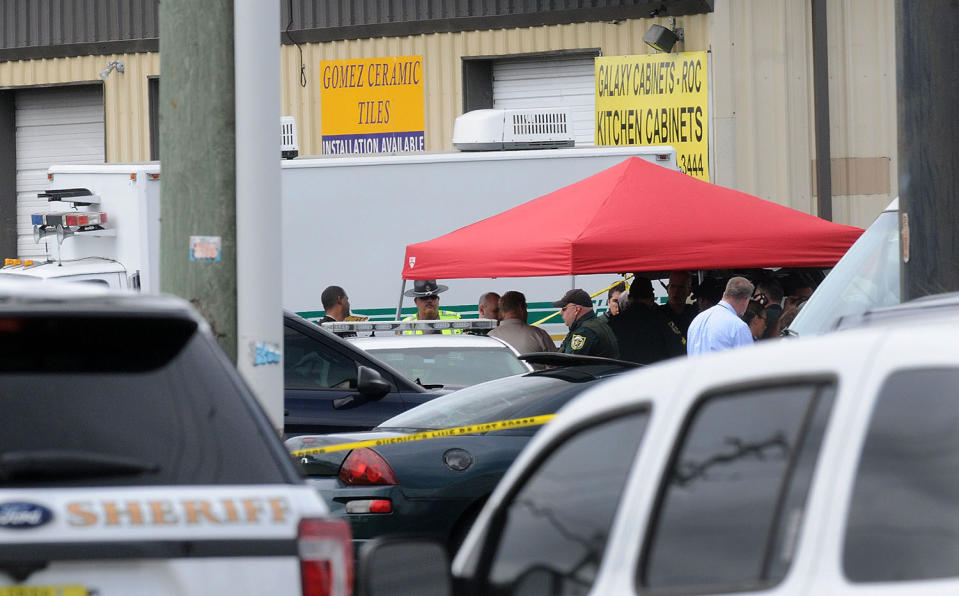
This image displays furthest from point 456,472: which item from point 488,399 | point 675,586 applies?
point 675,586

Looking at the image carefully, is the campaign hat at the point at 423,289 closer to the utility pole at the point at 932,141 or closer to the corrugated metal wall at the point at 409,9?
the corrugated metal wall at the point at 409,9

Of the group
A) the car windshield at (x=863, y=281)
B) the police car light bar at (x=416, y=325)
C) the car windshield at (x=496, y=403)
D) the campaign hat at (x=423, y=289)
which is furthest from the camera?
the campaign hat at (x=423, y=289)

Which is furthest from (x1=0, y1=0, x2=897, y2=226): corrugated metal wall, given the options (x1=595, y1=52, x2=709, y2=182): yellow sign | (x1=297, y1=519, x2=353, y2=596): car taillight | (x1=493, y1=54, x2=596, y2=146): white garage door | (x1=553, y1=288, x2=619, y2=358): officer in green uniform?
(x1=297, y1=519, x2=353, y2=596): car taillight

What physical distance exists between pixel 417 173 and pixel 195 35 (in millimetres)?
9527

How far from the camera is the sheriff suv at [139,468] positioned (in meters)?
3.12

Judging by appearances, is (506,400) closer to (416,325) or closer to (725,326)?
(725,326)

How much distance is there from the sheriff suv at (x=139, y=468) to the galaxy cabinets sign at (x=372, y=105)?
1803 cm

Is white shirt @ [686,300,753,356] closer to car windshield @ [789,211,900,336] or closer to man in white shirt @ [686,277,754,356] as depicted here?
man in white shirt @ [686,277,754,356]

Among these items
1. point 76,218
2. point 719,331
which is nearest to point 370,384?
point 719,331

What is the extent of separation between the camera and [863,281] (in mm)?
8750

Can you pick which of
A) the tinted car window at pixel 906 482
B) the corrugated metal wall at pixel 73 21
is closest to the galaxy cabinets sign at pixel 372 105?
the corrugated metal wall at pixel 73 21

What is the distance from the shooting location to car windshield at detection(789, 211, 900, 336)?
8.61 meters

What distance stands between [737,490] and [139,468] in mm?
1397

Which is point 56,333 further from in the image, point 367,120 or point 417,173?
point 367,120
